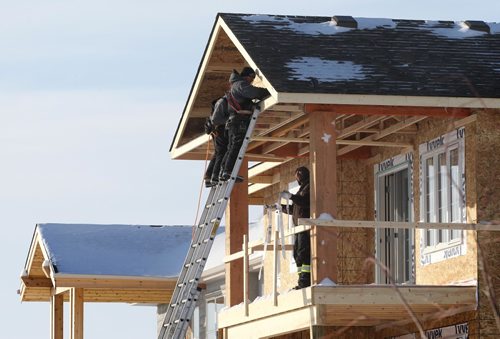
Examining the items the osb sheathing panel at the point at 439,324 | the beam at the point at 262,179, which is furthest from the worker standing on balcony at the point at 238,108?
the beam at the point at 262,179

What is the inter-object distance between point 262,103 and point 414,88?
200cm

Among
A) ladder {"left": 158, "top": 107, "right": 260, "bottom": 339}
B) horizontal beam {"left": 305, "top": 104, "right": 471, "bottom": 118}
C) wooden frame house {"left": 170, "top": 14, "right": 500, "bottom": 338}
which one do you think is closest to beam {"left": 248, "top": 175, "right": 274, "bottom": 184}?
wooden frame house {"left": 170, "top": 14, "right": 500, "bottom": 338}

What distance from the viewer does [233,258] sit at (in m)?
21.0

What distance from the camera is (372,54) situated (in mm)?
19172

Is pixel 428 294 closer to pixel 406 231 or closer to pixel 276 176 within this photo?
pixel 406 231

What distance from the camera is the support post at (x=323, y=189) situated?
17.7 m

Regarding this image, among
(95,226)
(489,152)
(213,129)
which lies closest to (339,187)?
(213,129)

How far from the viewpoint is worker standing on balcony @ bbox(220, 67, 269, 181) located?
1836 cm

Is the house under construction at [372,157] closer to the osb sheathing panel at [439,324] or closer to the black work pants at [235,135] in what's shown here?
the osb sheathing panel at [439,324]

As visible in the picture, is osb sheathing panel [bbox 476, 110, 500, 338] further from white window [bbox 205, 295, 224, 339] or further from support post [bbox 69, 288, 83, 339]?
white window [bbox 205, 295, 224, 339]

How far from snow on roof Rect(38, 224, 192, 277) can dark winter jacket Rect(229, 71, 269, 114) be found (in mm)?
12275

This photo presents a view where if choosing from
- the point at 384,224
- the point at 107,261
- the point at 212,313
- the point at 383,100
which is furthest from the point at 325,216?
the point at 212,313

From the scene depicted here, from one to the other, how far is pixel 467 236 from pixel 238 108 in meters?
3.50

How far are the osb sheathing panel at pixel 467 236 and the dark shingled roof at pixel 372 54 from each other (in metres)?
0.67
